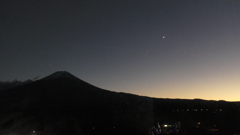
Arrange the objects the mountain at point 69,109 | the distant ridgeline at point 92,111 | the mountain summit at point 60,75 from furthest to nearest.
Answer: the mountain summit at point 60,75, the mountain at point 69,109, the distant ridgeline at point 92,111

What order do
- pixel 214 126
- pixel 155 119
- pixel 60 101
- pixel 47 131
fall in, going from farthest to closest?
pixel 60 101
pixel 155 119
pixel 214 126
pixel 47 131

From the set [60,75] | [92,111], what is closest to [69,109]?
[92,111]

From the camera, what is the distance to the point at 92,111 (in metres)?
30.3

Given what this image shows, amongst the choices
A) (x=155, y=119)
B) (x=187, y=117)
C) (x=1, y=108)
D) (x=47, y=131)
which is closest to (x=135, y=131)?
(x=155, y=119)

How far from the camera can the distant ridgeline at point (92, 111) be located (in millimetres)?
25375

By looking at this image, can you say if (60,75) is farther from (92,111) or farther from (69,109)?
(92,111)

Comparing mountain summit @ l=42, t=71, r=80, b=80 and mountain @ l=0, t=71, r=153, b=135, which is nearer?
mountain @ l=0, t=71, r=153, b=135

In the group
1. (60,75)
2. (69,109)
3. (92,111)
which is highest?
(60,75)

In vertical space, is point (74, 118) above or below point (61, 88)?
below

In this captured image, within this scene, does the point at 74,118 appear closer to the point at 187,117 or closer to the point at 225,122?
the point at 187,117

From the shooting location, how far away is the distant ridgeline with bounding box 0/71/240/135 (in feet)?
83.3

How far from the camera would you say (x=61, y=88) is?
31.8 meters

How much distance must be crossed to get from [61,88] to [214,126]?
63.3ft

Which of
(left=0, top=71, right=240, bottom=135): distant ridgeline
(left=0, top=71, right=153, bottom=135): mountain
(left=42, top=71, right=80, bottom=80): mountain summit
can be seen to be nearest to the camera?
(left=0, top=71, right=240, bottom=135): distant ridgeline
